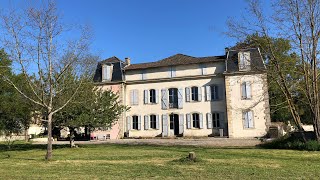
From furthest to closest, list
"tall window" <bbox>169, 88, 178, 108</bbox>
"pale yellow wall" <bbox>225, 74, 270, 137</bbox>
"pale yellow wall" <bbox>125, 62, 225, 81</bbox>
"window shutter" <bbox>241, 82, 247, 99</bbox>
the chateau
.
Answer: "tall window" <bbox>169, 88, 178, 108</bbox>, "pale yellow wall" <bbox>125, 62, 225, 81</bbox>, "window shutter" <bbox>241, 82, 247, 99</bbox>, the chateau, "pale yellow wall" <bbox>225, 74, 270, 137</bbox>

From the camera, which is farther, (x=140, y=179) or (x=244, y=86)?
(x=244, y=86)

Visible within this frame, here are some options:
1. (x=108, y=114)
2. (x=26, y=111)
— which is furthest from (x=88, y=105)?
(x=26, y=111)

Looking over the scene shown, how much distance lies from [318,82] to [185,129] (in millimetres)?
15051

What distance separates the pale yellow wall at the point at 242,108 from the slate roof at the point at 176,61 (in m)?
2.67

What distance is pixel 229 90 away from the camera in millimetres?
26891

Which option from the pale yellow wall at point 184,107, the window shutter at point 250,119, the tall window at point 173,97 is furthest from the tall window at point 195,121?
the window shutter at point 250,119

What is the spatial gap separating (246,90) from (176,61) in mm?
7059

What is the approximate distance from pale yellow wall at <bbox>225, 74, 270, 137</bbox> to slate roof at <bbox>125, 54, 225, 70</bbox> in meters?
2.67

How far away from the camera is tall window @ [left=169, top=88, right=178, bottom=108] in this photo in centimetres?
2920

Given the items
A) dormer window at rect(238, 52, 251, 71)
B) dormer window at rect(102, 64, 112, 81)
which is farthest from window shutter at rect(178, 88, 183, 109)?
dormer window at rect(102, 64, 112, 81)

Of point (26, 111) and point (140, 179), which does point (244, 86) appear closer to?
point (26, 111)

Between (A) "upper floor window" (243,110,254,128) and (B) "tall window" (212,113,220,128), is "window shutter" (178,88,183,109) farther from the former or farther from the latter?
(A) "upper floor window" (243,110,254,128)

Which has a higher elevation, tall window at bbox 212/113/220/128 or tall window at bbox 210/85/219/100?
tall window at bbox 210/85/219/100

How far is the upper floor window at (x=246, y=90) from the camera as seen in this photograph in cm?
2655
